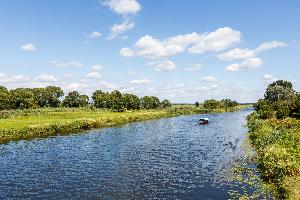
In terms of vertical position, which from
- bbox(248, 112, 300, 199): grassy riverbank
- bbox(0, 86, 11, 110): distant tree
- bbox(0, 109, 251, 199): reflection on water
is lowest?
bbox(0, 109, 251, 199): reflection on water

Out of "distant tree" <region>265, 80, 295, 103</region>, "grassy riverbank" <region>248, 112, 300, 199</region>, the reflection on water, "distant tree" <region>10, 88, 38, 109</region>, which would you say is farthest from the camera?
"distant tree" <region>10, 88, 38, 109</region>

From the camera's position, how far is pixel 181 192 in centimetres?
3488

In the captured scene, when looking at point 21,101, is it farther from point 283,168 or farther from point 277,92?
point 283,168

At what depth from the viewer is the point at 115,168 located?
4669 cm

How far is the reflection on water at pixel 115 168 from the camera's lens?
35250 mm


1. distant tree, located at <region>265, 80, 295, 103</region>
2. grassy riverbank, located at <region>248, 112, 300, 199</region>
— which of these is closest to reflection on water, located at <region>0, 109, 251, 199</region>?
grassy riverbank, located at <region>248, 112, 300, 199</region>

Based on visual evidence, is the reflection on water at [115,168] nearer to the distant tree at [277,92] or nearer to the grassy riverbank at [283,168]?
the grassy riverbank at [283,168]

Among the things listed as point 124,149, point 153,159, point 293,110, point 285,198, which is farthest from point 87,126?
point 285,198

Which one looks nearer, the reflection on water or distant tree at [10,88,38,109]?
the reflection on water

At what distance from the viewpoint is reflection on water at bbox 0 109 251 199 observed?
35250 mm

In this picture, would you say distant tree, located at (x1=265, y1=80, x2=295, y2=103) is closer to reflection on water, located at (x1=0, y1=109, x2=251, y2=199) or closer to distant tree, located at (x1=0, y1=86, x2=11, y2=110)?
reflection on water, located at (x1=0, y1=109, x2=251, y2=199)

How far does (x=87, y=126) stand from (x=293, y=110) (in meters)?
60.1

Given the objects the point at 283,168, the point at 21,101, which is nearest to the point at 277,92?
the point at 21,101

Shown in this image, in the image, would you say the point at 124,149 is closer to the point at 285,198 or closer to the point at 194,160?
the point at 194,160
